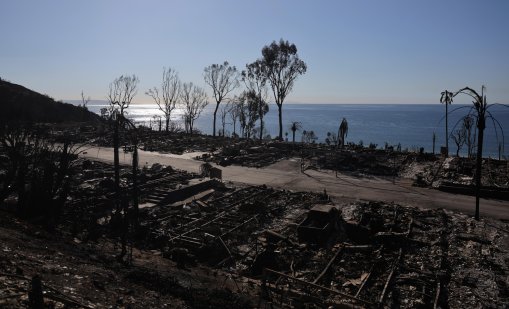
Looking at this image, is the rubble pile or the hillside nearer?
the rubble pile

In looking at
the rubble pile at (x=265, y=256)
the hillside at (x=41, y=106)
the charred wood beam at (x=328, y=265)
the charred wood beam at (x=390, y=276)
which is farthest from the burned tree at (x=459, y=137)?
the hillside at (x=41, y=106)

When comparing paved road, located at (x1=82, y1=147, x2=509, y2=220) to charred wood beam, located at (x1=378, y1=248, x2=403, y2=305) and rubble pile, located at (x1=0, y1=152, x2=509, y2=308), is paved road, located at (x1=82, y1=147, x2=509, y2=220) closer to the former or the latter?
rubble pile, located at (x1=0, y1=152, x2=509, y2=308)

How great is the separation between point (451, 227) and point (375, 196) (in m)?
5.82

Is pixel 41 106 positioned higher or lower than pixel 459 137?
higher

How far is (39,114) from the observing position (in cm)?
6378

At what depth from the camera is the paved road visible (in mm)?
21312

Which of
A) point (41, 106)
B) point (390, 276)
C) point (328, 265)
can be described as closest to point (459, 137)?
point (390, 276)

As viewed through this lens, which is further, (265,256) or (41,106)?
(41,106)

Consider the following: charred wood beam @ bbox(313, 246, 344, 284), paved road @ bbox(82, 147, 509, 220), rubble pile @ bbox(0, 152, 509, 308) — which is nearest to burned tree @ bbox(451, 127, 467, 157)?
paved road @ bbox(82, 147, 509, 220)

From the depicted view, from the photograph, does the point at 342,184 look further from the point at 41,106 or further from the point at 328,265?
the point at 41,106

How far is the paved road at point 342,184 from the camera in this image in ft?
69.9

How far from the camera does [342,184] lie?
25703 millimetres

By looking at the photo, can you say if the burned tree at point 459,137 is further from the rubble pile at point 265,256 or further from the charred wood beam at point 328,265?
the charred wood beam at point 328,265

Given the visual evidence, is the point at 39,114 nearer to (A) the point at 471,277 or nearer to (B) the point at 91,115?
(B) the point at 91,115
